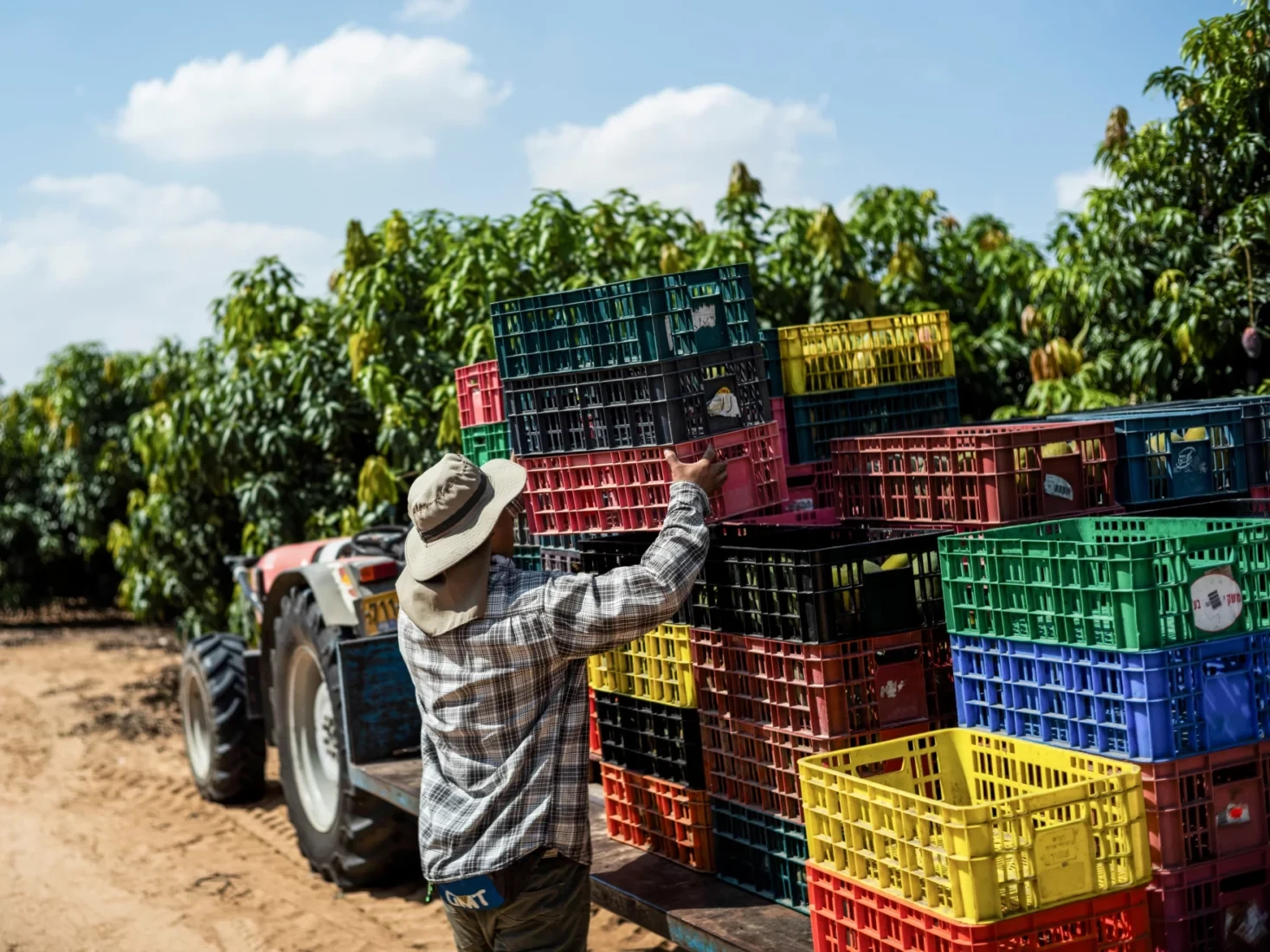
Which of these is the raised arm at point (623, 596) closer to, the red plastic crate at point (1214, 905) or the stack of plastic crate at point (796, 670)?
the stack of plastic crate at point (796, 670)

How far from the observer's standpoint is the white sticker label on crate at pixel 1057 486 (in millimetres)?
3986

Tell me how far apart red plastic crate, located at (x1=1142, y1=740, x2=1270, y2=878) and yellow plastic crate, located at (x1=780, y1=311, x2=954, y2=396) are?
8.13 ft

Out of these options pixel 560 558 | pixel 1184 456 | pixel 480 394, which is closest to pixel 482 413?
pixel 480 394

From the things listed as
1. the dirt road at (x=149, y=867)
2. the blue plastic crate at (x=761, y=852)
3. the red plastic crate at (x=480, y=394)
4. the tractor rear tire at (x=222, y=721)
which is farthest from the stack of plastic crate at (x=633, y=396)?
the tractor rear tire at (x=222, y=721)

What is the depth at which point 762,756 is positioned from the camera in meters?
3.59

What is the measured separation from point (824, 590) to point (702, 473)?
0.55m

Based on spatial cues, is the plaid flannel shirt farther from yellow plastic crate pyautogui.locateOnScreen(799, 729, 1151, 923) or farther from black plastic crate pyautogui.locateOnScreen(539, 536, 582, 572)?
black plastic crate pyautogui.locateOnScreen(539, 536, 582, 572)

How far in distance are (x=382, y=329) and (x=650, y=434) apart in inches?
230

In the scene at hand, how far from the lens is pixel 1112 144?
26.5ft

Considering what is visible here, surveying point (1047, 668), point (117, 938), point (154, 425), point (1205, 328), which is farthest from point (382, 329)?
point (1047, 668)

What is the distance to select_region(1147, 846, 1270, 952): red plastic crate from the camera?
280cm

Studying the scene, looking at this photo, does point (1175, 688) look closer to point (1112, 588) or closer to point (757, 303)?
point (1112, 588)

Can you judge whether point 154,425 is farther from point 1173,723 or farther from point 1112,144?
point 1173,723

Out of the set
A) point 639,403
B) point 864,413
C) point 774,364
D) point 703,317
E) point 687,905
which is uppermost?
point 703,317
